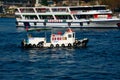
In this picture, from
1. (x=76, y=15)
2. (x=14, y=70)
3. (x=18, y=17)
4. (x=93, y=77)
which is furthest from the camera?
(x=18, y=17)

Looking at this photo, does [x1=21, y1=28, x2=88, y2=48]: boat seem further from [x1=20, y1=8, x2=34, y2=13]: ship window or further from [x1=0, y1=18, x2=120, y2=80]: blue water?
[x1=20, y1=8, x2=34, y2=13]: ship window

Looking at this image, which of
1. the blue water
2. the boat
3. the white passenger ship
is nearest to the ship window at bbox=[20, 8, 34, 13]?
the white passenger ship

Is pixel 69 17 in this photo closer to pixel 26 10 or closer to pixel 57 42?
pixel 26 10

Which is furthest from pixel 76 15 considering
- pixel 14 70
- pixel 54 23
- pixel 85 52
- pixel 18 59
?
pixel 14 70

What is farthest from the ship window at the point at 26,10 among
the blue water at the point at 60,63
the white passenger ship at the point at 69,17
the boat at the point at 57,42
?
the boat at the point at 57,42

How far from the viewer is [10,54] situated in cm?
6969

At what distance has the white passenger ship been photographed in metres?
139

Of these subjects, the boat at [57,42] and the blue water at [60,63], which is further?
the boat at [57,42]

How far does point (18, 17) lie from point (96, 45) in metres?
72.0

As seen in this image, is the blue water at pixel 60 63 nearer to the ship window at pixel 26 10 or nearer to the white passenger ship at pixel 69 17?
the white passenger ship at pixel 69 17

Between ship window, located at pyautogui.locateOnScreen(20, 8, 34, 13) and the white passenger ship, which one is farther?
ship window, located at pyautogui.locateOnScreen(20, 8, 34, 13)

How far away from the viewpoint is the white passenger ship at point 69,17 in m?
139

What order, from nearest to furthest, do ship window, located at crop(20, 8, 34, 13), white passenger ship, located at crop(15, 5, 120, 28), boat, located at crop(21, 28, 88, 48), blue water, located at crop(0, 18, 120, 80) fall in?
blue water, located at crop(0, 18, 120, 80)
boat, located at crop(21, 28, 88, 48)
white passenger ship, located at crop(15, 5, 120, 28)
ship window, located at crop(20, 8, 34, 13)

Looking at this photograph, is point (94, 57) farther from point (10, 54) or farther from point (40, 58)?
point (10, 54)
